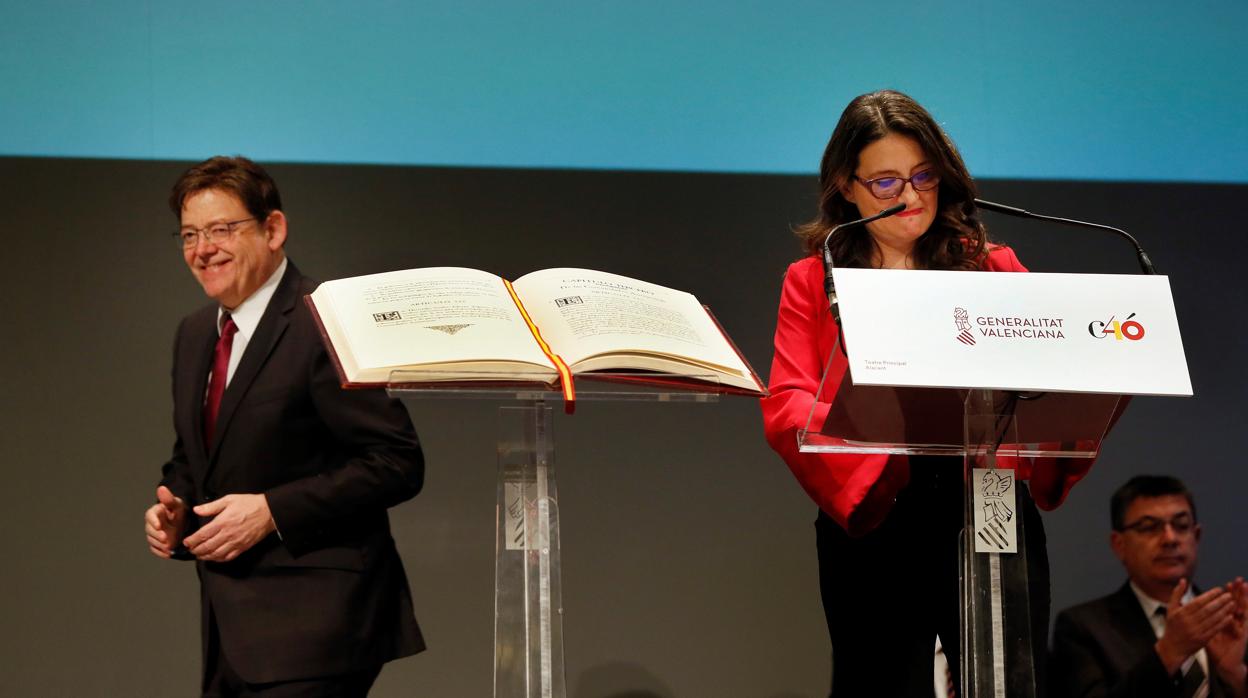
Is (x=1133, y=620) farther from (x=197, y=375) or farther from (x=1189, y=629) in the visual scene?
(x=197, y=375)

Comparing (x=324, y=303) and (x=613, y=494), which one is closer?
(x=324, y=303)

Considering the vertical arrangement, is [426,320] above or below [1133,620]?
above

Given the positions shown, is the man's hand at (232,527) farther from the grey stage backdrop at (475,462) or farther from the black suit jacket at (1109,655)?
the black suit jacket at (1109,655)

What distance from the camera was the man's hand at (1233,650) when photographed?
2.96m

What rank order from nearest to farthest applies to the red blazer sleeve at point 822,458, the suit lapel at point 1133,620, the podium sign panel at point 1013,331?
the podium sign panel at point 1013,331 → the red blazer sleeve at point 822,458 → the suit lapel at point 1133,620

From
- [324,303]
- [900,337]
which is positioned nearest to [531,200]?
[324,303]

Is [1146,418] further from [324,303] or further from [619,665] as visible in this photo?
[324,303]

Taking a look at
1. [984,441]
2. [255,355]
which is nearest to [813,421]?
[984,441]

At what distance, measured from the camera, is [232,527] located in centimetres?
229

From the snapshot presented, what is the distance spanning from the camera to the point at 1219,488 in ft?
11.8

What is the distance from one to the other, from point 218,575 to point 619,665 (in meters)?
1.33

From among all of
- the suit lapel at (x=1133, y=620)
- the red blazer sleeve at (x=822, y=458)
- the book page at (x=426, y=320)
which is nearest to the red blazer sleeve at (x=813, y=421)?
the red blazer sleeve at (x=822, y=458)

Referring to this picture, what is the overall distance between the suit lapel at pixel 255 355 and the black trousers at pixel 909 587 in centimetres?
119

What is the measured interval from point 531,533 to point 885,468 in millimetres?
544
